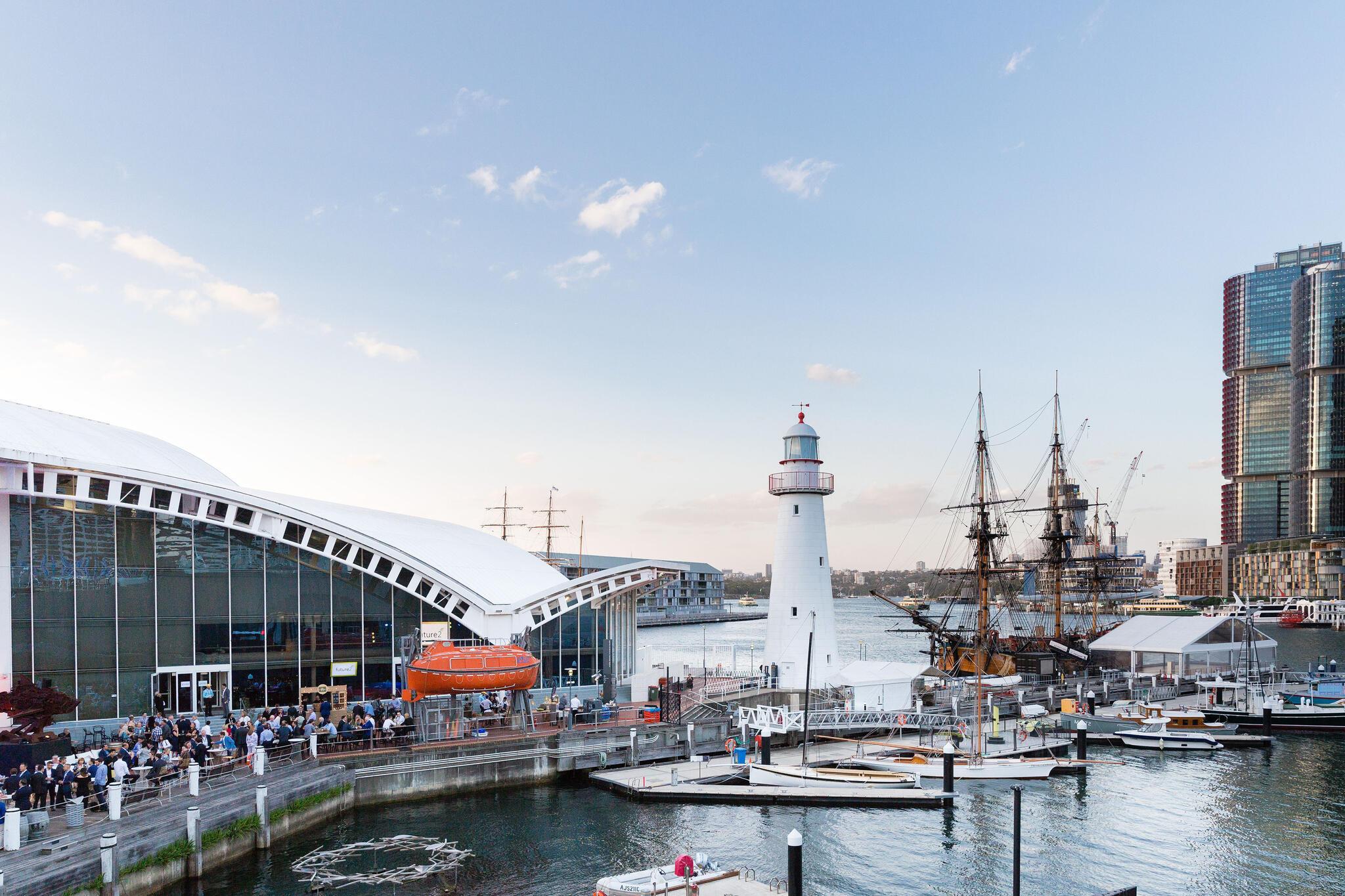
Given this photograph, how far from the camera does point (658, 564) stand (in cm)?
4150

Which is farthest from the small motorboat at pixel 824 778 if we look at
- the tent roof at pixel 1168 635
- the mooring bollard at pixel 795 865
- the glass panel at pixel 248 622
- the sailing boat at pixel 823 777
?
the tent roof at pixel 1168 635

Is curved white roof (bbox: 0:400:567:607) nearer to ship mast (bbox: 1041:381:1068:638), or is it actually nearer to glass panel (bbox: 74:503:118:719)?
glass panel (bbox: 74:503:118:719)

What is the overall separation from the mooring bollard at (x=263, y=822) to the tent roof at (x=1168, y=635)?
54314 millimetres

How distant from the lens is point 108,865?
777 inches

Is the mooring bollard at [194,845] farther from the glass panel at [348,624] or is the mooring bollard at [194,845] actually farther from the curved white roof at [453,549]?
the curved white roof at [453,549]

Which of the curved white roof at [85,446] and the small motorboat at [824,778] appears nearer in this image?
the curved white roof at [85,446]

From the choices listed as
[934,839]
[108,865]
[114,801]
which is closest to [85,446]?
[114,801]

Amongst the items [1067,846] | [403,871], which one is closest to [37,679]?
[403,871]

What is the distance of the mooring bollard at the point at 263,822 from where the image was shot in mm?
24844

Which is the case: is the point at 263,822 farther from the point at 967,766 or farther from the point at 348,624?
the point at 967,766

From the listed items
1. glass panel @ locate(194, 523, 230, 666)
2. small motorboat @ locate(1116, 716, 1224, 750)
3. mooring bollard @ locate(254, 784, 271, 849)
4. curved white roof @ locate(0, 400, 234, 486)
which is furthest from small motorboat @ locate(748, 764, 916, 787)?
curved white roof @ locate(0, 400, 234, 486)

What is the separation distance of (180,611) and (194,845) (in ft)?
40.4

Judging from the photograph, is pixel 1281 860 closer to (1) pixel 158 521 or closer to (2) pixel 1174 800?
(2) pixel 1174 800

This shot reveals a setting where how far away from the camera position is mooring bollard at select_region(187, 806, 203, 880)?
22.4m
